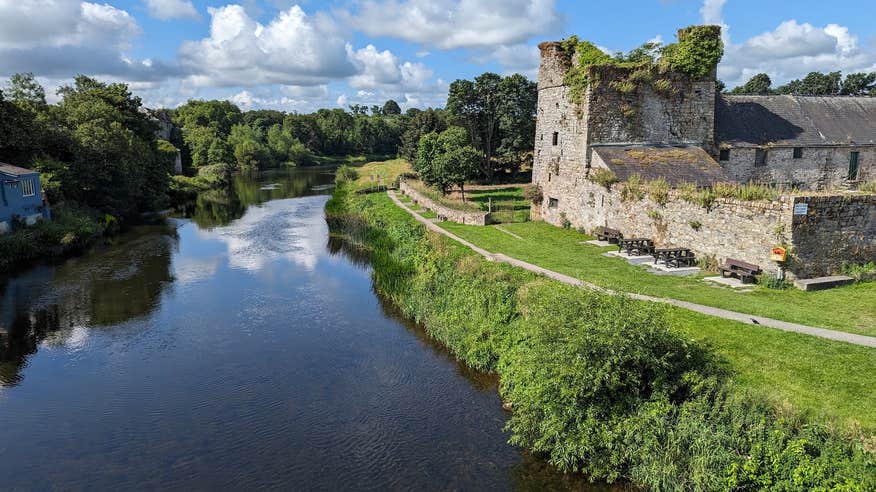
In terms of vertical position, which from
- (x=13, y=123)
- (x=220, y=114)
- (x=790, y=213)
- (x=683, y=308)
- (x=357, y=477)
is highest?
(x=220, y=114)

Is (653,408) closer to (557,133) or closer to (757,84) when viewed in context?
(557,133)

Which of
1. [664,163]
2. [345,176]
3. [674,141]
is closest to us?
[664,163]

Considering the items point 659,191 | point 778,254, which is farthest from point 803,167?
point 778,254

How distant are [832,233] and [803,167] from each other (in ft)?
44.1

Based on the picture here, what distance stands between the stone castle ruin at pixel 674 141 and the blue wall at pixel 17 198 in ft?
90.0

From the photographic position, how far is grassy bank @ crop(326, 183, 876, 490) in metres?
8.43

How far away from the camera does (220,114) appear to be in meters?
110

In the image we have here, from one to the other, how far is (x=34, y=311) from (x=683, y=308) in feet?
71.8

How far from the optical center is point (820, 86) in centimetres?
6269

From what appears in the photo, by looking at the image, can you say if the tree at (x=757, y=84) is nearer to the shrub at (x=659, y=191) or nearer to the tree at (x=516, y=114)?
the tree at (x=516, y=114)

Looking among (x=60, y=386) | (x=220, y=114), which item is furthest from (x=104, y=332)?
(x=220, y=114)

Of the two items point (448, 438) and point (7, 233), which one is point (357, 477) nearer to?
point (448, 438)

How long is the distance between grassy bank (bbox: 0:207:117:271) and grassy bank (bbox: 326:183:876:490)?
25894 mm

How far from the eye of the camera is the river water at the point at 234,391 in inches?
428
